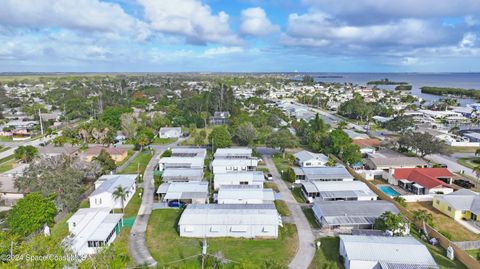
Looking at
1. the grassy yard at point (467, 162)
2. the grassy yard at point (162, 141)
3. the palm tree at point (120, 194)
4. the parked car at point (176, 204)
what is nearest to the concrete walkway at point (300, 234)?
the parked car at point (176, 204)

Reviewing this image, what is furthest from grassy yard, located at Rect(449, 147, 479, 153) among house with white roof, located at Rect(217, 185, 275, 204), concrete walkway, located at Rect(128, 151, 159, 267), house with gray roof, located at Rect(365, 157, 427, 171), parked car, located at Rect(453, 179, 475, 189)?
concrete walkway, located at Rect(128, 151, 159, 267)

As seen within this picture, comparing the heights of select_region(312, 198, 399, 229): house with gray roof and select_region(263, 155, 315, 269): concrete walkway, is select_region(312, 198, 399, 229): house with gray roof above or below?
above

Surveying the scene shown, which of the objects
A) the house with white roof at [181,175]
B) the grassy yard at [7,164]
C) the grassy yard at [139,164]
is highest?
the house with white roof at [181,175]

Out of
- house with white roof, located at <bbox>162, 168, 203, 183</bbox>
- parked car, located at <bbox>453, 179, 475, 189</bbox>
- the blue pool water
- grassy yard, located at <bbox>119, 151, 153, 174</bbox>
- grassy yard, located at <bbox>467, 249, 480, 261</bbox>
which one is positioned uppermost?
Result: house with white roof, located at <bbox>162, 168, 203, 183</bbox>

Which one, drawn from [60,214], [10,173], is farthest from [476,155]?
[10,173]

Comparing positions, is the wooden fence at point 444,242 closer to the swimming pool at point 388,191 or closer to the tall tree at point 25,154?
the swimming pool at point 388,191

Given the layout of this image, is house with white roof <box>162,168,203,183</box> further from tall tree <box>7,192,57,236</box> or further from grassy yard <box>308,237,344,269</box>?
grassy yard <box>308,237,344,269</box>
